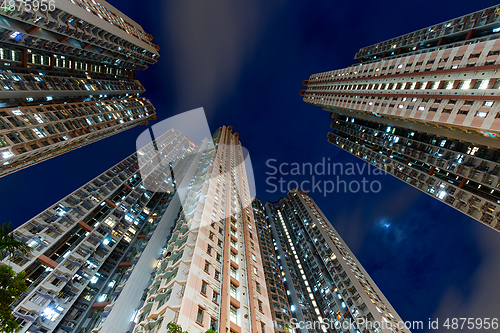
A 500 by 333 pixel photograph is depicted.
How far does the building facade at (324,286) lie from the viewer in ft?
149

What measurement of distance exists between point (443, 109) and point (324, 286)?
167ft

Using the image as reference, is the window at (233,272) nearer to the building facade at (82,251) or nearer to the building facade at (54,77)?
the building facade at (82,251)

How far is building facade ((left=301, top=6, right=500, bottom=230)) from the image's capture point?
3428 centimetres

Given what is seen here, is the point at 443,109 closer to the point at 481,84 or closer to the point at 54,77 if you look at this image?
the point at 481,84

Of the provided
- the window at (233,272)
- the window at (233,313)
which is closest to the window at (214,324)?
the window at (233,313)

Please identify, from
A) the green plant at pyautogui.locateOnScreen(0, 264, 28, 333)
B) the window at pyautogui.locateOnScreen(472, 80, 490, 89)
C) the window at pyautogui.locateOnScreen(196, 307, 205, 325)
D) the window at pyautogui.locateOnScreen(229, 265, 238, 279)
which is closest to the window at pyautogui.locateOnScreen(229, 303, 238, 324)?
the window at pyautogui.locateOnScreen(196, 307, 205, 325)

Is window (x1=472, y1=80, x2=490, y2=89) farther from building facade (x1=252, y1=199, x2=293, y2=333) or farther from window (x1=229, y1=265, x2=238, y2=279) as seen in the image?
building facade (x1=252, y1=199, x2=293, y2=333)

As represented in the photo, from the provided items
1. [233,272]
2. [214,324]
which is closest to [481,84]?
[233,272]

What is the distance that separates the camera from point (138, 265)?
123 ft

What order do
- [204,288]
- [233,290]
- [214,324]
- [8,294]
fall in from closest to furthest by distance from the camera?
[8,294] → [214,324] → [204,288] → [233,290]

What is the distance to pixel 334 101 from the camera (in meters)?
79.3

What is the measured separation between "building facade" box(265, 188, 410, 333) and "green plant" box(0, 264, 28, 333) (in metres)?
47.0

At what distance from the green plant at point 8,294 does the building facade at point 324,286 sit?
154ft

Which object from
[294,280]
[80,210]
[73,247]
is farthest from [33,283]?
[294,280]
